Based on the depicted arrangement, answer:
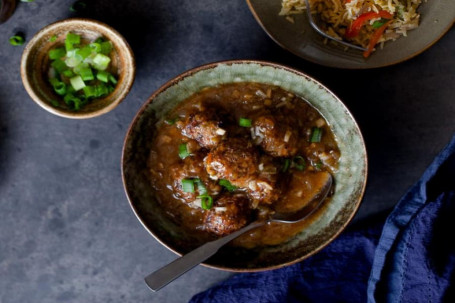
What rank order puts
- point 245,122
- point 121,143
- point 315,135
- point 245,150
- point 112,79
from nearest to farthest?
point 245,150 < point 245,122 < point 315,135 < point 112,79 < point 121,143

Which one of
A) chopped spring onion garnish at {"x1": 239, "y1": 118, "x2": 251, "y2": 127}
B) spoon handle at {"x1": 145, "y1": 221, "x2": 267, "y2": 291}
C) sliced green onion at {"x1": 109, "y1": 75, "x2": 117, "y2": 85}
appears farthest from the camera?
sliced green onion at {"x1": 109, "y1": 75, "x2": 117, "y2": 85}

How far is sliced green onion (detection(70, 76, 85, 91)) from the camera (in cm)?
297

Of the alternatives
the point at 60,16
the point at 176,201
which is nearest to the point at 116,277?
the point at 176,201

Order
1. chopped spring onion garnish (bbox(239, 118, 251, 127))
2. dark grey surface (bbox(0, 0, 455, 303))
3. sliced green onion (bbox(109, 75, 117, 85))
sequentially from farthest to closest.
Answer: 1. dark grey surface (bbox(0, 0, 455, 303))
2. sliced green onion (bbox(109, 75, 117, 85))
3. chopped spring onion garnish (bbox(239, 118, 251, 127))

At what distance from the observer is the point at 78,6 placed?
10.0 feet

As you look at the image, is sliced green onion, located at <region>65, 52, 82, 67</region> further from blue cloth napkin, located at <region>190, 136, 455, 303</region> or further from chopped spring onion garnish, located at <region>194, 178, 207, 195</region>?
blue cloth napkin, located at <region>190, 136, 455, 303</region>

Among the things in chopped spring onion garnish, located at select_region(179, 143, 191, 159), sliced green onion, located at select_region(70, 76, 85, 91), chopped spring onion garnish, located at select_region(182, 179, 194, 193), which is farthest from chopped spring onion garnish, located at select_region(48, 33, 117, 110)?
chopped spring onion garnish, located at select_region(182, 179, 194, 193)

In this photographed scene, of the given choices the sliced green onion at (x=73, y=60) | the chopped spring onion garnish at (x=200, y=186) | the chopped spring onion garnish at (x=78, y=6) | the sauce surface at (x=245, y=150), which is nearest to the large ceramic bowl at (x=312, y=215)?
the sauce surface at (x=245, y=150)

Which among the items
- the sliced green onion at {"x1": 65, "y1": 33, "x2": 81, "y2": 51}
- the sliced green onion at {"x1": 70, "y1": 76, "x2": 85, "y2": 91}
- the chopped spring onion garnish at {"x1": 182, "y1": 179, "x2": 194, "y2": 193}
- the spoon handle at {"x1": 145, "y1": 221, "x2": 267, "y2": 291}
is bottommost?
the spoon handle at {"x1": 145, "y1": 221, "x2": 267, "y2": 291}

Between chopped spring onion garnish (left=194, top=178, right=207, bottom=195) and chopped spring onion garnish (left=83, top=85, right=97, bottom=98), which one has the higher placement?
chopped spring onion garnish (left=83, top=85, right=97, bottom=98)

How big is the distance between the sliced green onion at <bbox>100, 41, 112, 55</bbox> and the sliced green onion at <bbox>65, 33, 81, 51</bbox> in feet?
0.50

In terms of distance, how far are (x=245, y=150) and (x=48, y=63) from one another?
1.38 metres

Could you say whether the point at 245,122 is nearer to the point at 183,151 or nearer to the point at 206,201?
the point at 183,151

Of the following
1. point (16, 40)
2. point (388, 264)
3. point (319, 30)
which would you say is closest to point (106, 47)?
point (16, 40)
